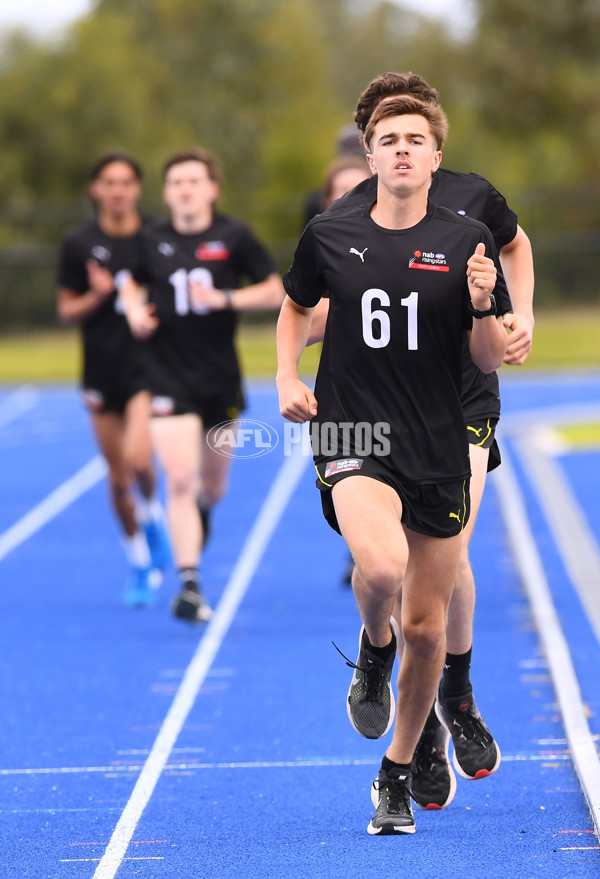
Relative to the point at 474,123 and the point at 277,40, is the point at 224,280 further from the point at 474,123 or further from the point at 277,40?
the point at 277,40

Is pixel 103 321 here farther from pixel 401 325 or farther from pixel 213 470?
pixel 401 325

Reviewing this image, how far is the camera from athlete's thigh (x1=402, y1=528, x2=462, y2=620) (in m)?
4.35

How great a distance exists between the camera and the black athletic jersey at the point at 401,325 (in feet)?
13.9

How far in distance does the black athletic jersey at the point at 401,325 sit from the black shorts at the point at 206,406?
3.79 metres

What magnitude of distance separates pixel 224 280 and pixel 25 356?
978 inches

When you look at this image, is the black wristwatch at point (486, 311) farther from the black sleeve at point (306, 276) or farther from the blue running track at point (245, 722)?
the blue running track at point (245, 722)

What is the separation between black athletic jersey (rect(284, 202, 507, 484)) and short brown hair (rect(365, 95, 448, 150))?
23 centimetres

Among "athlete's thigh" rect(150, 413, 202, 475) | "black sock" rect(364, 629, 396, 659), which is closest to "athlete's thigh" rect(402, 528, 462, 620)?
"black sock" rect(364, 629, 396, 659)

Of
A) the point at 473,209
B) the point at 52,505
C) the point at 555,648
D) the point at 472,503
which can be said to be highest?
the point at 473,209

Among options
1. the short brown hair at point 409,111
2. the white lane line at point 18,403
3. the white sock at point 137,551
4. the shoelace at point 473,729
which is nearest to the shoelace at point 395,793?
the shoelace at point 473,729

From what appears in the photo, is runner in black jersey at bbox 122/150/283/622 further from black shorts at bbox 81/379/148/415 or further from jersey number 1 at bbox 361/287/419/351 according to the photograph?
jersey number 1 at bbox 361/287/419/351

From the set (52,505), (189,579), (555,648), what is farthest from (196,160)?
(52,505)

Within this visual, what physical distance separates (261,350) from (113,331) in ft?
73.8

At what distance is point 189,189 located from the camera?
812 centimetres
